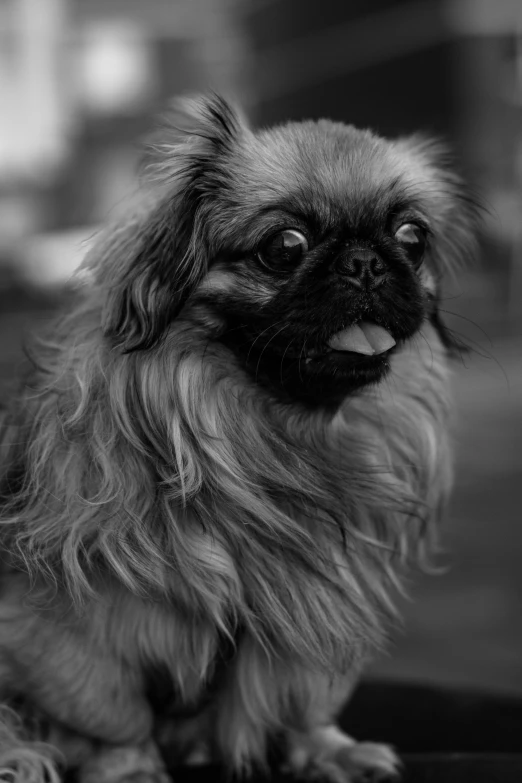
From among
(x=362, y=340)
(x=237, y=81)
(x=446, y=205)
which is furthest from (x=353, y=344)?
(x=237, y=81)

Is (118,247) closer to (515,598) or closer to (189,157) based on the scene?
(189,157)

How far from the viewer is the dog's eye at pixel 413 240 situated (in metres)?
1.38

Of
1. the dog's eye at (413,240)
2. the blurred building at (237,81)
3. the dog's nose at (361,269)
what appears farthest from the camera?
the blurred building at (237,81)

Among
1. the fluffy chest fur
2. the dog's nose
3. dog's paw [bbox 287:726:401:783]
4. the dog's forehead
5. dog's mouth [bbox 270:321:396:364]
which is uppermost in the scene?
the dog's forehead

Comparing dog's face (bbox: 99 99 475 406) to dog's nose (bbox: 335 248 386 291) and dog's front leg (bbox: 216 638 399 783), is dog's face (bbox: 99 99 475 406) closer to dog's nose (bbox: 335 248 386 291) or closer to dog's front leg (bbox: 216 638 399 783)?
dog's nose (bbox: 335 248 386 291)

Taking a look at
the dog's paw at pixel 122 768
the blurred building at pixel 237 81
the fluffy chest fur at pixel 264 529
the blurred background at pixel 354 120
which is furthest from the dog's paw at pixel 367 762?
the blurred building at pixel 237 81

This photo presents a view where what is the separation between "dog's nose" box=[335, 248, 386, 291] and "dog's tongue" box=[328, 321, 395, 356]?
6 centimetres

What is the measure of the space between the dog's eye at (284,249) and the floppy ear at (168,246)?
0.28ft

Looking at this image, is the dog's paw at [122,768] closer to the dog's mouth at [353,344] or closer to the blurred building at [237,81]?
the dog's mouth at [353,344]

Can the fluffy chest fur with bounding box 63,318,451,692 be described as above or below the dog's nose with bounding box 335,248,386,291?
below

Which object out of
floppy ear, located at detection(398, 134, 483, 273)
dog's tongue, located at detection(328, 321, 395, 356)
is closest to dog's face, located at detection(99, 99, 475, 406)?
dog's tongue, located at detection(328, 321, 395, 356)

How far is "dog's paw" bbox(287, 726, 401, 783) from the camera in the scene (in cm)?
148

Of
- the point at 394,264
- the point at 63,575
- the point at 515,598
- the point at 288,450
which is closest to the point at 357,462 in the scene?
the point at 288,450

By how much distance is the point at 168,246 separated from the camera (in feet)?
4.34
